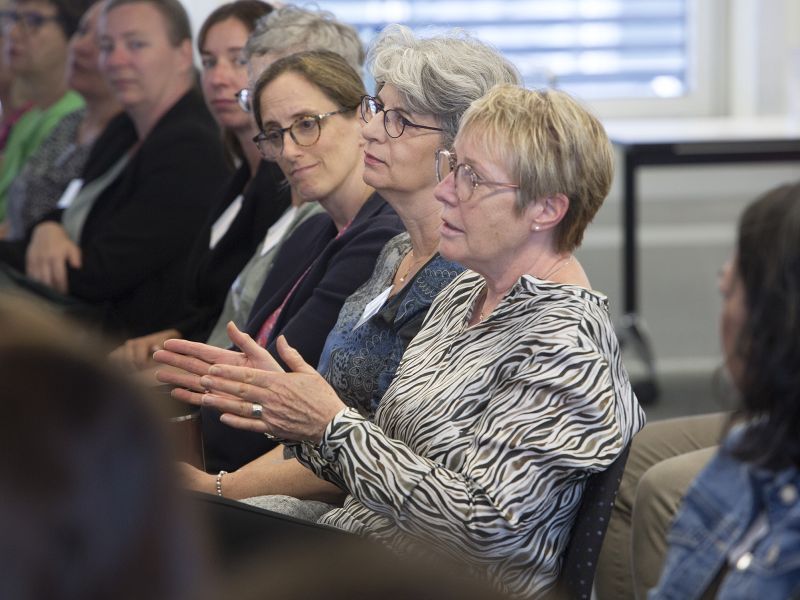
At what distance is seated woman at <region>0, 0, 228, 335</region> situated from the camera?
3361 millimetres

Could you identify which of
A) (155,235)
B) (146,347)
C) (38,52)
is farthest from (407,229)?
(38,52)

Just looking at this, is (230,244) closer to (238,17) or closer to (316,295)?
(238,17)

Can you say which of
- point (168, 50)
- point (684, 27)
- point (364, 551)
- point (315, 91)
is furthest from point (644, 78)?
point (364, 551)

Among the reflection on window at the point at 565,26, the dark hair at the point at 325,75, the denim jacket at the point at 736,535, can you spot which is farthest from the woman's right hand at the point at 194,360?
the reflection on window at the point at 565,26

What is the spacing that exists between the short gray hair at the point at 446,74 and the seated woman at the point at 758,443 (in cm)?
93

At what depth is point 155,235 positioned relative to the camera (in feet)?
11.0

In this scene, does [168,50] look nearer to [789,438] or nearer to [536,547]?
[536,547]

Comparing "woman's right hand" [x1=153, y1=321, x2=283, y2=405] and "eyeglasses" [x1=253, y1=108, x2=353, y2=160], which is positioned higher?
"eyeglasses" [x1=253, y1=108, x2=353, y2=160]

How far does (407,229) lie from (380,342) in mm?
237

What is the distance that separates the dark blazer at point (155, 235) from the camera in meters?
3.35

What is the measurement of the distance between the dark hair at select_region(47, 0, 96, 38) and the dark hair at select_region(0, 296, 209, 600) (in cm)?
477

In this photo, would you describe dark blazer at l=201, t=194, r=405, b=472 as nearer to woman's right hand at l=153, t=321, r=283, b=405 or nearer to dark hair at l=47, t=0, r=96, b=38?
woman's right hand at l=153, t=321, r=283, b=405

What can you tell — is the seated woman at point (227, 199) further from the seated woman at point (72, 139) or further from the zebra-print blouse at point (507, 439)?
the zebra-print blouse at point (507, 439)

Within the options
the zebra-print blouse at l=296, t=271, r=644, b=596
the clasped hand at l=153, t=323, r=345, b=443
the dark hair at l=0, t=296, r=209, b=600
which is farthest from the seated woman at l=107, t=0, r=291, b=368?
the dark hair at l=0, t=296, r=209, b=600
